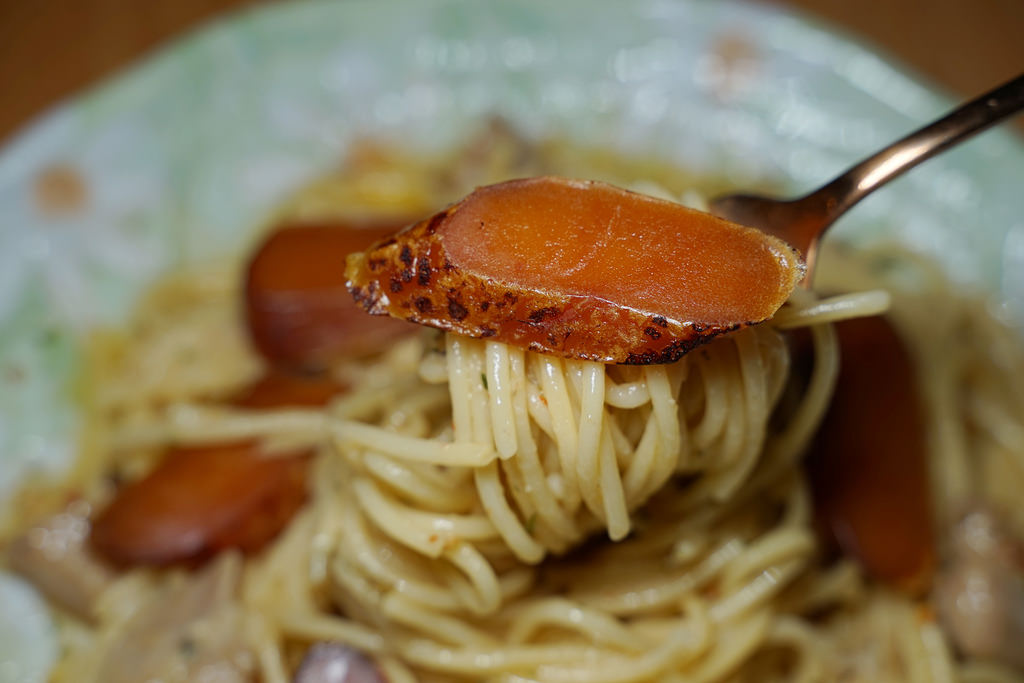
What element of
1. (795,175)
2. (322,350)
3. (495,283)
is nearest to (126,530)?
(322,350)

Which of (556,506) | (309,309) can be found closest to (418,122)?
(309,309)

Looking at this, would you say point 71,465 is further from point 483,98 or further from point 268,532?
point 483,98

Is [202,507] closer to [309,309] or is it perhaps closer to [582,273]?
[309,309]

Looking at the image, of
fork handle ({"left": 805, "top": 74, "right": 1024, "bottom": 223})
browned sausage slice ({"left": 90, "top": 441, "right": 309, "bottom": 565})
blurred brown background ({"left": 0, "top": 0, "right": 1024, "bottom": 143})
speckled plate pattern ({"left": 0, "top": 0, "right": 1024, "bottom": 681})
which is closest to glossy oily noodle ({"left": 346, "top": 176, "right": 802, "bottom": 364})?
fork handle ({"left": 805, "top": 74, "right": 1024, "bottom": 223})

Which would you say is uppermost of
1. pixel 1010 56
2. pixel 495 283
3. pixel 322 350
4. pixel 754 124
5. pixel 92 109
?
pixel 1010 56

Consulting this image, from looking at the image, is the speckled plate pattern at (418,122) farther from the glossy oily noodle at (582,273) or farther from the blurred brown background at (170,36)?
the glossy oily noodle at (582,273)

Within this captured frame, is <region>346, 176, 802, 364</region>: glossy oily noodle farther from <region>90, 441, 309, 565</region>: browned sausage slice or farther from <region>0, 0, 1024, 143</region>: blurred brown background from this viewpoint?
<region>0, 0, 1024, 143</region>: blurred brown background
